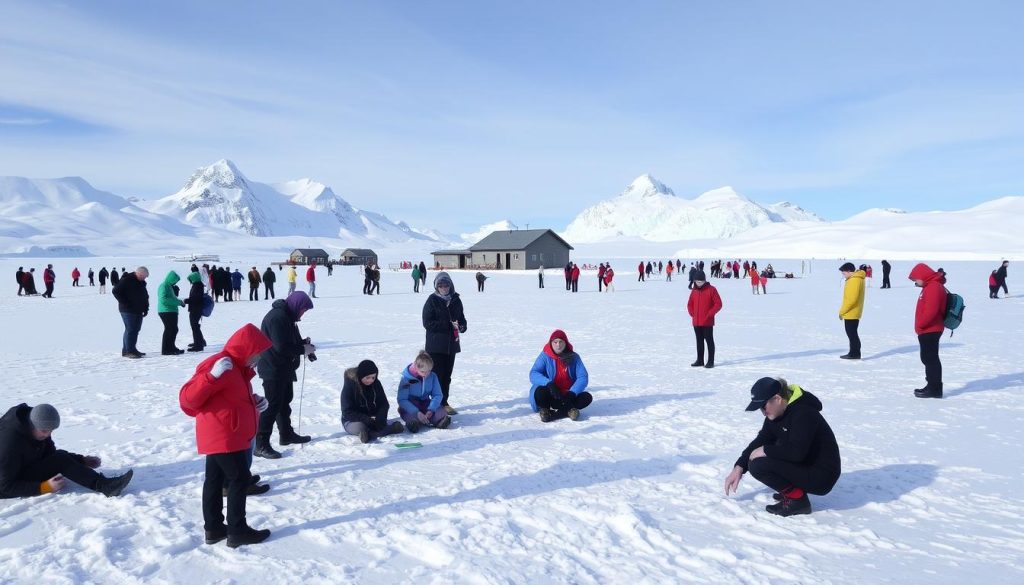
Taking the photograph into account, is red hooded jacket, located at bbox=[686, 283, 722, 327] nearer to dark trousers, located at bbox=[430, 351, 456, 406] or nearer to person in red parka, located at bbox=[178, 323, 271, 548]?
dark trousers, located at bbox=[430, 351, 456, 406]

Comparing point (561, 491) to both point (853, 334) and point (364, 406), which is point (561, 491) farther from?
point (853, 334)

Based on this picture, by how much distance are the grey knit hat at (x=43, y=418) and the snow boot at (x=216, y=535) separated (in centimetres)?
153

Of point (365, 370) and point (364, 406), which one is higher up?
point (365, 370)

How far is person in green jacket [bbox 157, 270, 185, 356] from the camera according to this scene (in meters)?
11.0

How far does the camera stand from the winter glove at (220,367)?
371 centimetres

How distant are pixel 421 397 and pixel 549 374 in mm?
1523

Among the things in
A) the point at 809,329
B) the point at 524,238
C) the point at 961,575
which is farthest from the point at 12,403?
the point at 524,238

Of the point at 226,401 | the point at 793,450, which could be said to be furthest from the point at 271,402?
the point at 793,450

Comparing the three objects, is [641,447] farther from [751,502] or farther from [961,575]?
[961,575]

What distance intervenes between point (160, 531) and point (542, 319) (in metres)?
14.3

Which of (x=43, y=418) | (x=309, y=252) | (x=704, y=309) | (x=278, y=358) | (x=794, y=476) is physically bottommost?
(x=794, y=476)

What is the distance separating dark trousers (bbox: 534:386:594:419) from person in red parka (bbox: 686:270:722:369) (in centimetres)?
358

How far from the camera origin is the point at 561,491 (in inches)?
194

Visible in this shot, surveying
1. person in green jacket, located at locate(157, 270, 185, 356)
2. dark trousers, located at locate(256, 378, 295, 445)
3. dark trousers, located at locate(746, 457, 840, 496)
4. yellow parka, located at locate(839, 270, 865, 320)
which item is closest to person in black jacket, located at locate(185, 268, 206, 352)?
person in green jacket, located at locate(157, 270, 185, 356)
